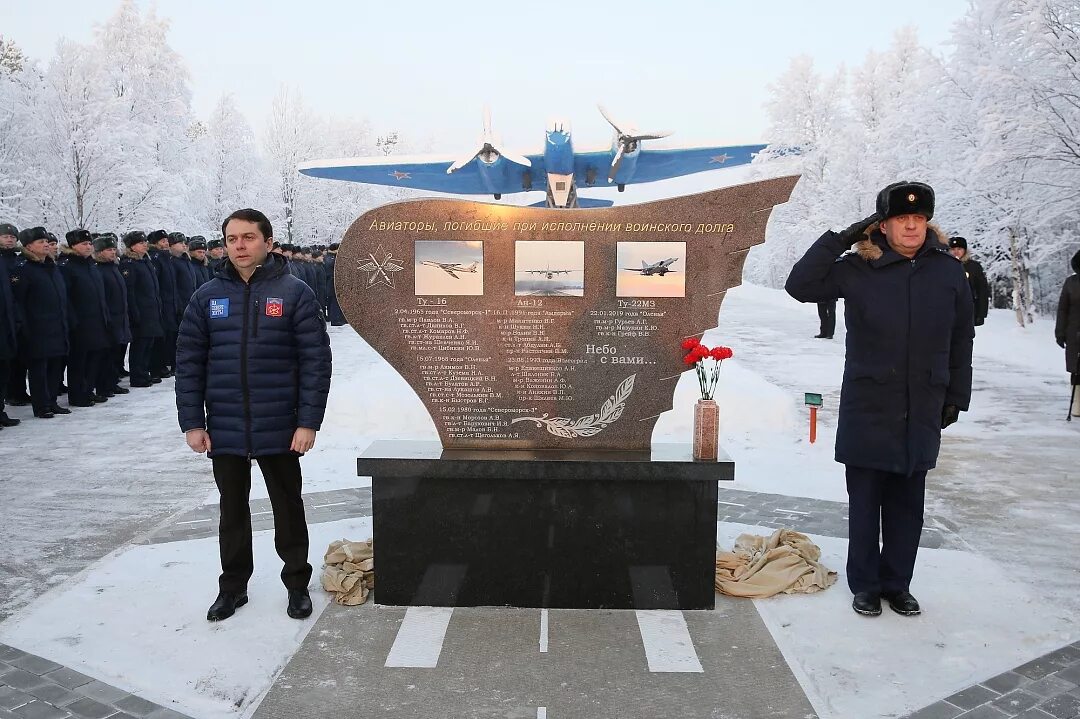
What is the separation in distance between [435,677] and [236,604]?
49.0 inches

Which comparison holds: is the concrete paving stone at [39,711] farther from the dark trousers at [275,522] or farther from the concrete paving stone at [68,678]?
the dark trousers at [275,522]

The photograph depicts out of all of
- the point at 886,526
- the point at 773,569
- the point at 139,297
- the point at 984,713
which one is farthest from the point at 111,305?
the point at 984,713

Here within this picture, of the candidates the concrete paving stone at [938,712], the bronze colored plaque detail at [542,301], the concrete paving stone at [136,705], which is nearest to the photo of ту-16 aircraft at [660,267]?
the bronze colored plaque detail at [542,301]

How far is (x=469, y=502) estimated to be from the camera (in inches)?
156

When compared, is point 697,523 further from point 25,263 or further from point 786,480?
point 25,263

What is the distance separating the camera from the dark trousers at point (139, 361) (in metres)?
11.7

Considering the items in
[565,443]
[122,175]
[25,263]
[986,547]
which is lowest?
[986,547]

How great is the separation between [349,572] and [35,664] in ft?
4.61


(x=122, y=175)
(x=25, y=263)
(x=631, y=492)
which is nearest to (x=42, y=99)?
(x=122, y=175)

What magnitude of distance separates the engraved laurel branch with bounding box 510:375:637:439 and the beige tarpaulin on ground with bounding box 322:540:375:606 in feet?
3.62

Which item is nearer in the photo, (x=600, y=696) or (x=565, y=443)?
(x=600, y=696)

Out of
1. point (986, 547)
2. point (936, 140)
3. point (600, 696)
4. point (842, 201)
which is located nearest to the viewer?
point (600, 696)

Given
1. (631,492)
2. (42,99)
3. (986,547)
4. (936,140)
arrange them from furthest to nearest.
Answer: (42,99) → (936,140) → (986,547) → (631,492)

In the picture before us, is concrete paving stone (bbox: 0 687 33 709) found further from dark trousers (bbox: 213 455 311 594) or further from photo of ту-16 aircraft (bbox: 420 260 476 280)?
photo of ту-16 aircraft (bbox: 420 260 476 280)
